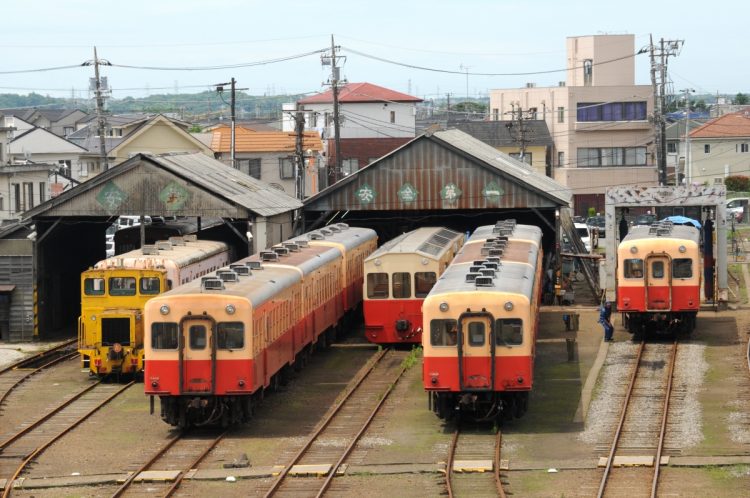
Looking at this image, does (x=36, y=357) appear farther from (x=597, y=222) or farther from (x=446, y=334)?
(x=597, y=222)

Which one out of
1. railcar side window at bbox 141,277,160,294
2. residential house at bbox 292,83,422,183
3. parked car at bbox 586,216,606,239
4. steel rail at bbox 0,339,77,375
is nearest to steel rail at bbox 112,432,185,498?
railcar side window at bbox 141,277,160,294

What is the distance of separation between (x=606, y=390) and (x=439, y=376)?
5235mm

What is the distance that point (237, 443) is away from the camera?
21109 mm

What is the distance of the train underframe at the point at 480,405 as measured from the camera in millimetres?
21227

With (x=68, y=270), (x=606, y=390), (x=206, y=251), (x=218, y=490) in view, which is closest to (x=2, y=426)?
(x=218, y=490)

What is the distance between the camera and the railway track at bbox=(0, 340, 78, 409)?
27297mm

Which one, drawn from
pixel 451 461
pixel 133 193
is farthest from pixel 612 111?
pixel 451 461

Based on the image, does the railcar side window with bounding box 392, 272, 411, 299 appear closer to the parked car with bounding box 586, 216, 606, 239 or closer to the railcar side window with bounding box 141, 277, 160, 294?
the railcar side window with bounding box 141, 277, 160, 294

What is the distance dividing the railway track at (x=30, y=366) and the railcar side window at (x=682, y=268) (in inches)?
559

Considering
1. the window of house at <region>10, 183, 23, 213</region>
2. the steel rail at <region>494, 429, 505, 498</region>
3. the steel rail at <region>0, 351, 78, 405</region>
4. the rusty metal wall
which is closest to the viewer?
the steel rail at <region>494, 429, 505, 498</region>

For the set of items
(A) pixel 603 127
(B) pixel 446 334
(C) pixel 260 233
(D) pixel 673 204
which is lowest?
(B) pixel 446 334

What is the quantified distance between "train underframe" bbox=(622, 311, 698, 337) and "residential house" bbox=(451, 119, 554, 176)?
43150mm

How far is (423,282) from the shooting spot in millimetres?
29266

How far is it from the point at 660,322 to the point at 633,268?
5.02 feet
